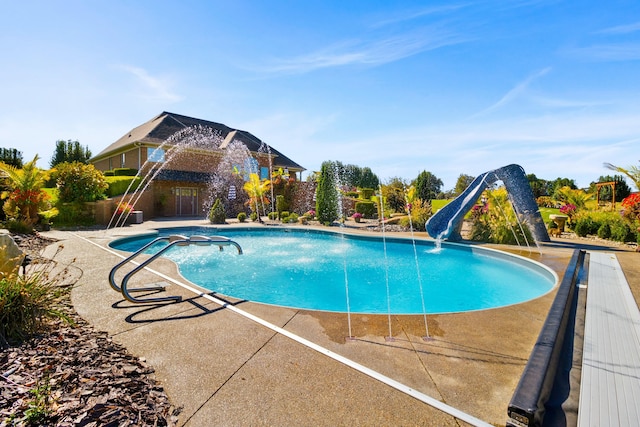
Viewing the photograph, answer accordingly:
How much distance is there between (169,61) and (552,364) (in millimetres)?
12829

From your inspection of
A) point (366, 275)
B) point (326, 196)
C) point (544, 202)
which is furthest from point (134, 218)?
point (544, 202)

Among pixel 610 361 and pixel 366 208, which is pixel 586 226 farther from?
pixel 610 361

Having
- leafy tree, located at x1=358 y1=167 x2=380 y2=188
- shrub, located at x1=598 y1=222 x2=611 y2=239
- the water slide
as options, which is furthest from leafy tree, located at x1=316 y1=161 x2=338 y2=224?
leafy tree, located at x1=358 y1=167 x2=380 y2=188

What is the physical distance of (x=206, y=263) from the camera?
9891mm

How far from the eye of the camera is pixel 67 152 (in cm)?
4169

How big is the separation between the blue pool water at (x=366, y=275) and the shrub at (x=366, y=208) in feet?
32.4

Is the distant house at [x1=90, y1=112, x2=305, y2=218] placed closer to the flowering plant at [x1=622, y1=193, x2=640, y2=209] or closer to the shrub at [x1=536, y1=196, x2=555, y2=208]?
the flowering plant at [x1=622, y1=193, x2=640, y2=209]

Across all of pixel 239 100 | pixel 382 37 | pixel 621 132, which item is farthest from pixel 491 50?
pixel 239 100

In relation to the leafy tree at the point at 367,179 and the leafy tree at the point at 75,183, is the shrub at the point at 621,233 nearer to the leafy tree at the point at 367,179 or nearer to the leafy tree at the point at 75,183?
the leafy tree at the point at 75,183

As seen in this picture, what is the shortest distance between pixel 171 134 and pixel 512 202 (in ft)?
88.1

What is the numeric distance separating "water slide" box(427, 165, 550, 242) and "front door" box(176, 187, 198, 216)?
20.4 metres

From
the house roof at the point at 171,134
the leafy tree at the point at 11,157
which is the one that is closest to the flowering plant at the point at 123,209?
the house roof at the point at 171,134

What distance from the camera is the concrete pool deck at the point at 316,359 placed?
252 cm

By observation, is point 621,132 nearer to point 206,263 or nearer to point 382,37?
point 382,37
